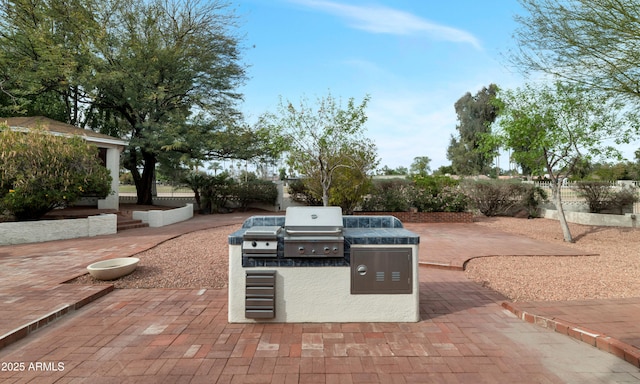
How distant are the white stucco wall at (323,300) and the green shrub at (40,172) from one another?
8.61 metres

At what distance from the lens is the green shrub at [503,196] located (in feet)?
48.4

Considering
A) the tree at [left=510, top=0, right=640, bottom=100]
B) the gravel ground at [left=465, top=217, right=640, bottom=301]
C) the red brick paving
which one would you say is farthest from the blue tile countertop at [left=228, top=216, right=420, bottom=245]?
the tree at [left=510, top=0, right=640, bottom=100]

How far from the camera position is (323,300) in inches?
141

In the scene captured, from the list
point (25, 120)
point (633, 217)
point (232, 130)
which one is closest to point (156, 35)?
point (232, 130)

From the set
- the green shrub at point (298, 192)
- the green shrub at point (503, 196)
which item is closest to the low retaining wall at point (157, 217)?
the green shrub at point (298, 192)

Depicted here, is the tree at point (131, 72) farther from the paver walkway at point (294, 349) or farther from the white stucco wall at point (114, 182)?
the paver walkway at point (294, 349)

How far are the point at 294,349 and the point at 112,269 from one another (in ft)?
12.1

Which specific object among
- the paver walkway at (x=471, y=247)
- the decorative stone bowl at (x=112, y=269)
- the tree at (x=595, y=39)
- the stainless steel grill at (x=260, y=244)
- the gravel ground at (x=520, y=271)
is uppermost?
the tree at (x=595, y=39)

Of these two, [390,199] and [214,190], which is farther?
[214,190]

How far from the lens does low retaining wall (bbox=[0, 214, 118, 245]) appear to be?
8.59m

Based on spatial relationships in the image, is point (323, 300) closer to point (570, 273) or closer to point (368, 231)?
point (368, 231)

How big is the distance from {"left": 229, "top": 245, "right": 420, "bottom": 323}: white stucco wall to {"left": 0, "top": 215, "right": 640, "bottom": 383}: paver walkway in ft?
0.34

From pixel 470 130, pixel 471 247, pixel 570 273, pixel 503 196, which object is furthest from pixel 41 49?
pixel 470 130

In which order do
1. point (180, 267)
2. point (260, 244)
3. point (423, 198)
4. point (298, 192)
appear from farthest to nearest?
point (298, 192), point (423, 198), point (180, 267), point (260, 244)
